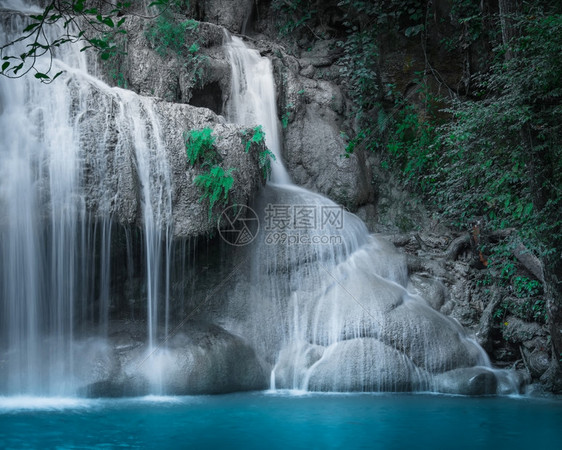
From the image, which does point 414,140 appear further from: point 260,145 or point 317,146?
point 260,145

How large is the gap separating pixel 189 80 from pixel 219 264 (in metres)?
4.06

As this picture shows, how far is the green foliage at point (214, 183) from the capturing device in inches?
311

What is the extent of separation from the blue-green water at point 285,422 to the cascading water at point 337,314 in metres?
0.40

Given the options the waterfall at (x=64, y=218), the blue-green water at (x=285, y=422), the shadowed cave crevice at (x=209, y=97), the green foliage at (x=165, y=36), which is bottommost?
the blue-green water at (x=285, y=422)

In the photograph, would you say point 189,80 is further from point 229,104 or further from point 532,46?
point 532,46

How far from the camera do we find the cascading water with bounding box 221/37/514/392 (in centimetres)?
766

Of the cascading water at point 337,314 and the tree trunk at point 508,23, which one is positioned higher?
the tree trunk at point 508,23

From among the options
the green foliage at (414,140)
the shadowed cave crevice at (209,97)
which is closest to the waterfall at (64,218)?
the shadowed cave crevice at (209,97)

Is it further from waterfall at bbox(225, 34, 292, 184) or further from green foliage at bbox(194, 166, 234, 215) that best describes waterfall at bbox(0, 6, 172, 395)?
waterfall at bbox(225, 34, 292, 184)

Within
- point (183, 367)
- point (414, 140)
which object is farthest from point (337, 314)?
point (414, 140)

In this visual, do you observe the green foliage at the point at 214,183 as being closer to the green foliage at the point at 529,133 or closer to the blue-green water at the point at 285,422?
the blue-green water at the point at 285,422

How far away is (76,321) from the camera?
7.86m

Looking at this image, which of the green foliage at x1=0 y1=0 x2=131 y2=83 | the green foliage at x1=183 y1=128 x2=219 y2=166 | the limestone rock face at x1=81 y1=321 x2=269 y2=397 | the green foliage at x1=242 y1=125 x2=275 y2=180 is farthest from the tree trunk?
the limestone rock face at x1=81 y1=321 x2=269 y2=397

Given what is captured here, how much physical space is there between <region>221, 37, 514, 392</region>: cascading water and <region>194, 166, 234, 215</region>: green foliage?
135 centimetres
